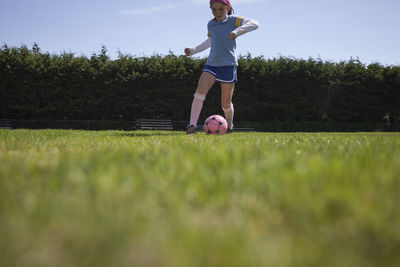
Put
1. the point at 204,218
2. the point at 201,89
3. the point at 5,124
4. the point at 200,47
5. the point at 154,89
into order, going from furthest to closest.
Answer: the point at 154,89
the point at 5,124
the point at 200,47
the point at 201,89
the point at 204,218

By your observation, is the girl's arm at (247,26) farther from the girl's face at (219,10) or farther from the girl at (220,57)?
the girl's face at (219,10)

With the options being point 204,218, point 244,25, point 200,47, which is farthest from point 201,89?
point 204,218

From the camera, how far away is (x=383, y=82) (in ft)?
60.7

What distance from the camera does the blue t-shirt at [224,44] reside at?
7.09 meters

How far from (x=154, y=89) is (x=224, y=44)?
10.2m

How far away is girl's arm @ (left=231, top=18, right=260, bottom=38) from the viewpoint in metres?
6.61

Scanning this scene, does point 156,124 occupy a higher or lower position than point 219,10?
lower

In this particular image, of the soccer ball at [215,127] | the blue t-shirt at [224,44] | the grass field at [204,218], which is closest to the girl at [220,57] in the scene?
the blue t-shirt at [224,44]

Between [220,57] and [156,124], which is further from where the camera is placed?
[156,124]

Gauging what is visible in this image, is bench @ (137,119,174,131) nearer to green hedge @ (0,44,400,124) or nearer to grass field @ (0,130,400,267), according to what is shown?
green hedge @ (0,44,400,124)

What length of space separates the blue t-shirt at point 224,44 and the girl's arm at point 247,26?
0.62 feet

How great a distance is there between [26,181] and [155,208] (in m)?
0.86

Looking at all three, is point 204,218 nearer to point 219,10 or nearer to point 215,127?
point 215,127

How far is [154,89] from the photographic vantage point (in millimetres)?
16812
